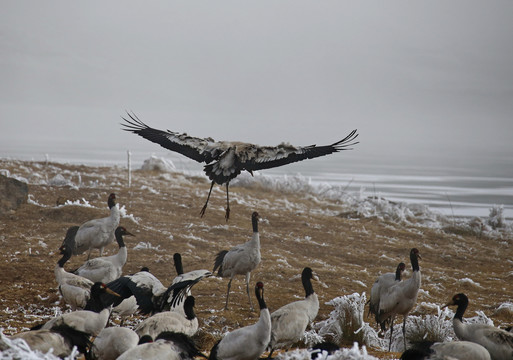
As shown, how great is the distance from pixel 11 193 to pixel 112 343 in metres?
10.2

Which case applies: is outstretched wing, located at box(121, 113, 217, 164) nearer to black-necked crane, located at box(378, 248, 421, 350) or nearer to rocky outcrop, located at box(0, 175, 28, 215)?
black-necked crane, located at box(378, 248, 421, 350)

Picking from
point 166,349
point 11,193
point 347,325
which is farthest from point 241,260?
point 11,193

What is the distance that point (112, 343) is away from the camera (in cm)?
509

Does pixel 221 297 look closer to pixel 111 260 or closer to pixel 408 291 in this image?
pixel 111 260

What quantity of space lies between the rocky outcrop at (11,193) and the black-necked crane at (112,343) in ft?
31.7

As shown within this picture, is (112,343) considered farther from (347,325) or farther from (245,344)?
(347,325)

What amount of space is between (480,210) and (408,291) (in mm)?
17379

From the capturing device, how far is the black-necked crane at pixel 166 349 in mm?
4379

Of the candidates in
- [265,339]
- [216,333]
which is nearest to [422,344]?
[265,339]

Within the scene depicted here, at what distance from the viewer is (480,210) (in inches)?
916

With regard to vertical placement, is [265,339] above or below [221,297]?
above

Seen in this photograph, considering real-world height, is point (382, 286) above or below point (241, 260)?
below

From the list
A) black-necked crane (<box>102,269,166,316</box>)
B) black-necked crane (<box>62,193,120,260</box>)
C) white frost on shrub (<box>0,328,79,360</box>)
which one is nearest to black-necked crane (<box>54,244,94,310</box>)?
black-necked crane (<box>102,269,166,316</box>)

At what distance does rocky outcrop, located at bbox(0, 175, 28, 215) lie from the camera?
547 inches
